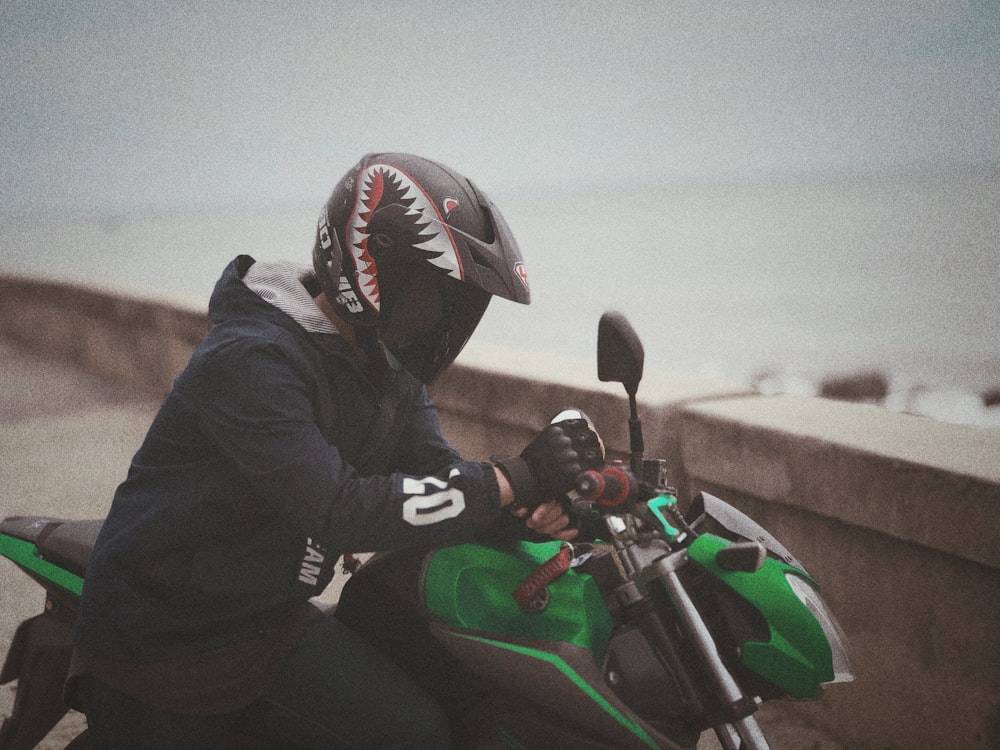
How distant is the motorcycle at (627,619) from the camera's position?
1.61m

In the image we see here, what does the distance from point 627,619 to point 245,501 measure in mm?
856

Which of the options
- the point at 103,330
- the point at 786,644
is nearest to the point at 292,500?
the point at 786,644

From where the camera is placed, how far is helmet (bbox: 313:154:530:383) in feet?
6.58

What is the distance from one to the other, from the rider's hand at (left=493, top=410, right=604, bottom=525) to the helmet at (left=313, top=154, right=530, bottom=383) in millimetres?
332

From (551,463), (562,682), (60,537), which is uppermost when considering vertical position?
(551,463)

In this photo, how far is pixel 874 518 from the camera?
108 inches

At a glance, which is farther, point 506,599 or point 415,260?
point 415,260

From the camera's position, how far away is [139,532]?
1.94m

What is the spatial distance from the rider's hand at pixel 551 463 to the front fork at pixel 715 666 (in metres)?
0.25

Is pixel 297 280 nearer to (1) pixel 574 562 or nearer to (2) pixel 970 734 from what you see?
(1) pixel 574 562

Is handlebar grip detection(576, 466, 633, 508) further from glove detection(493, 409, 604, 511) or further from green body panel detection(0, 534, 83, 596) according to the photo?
green body panel detection(0, 534, 83, 596)

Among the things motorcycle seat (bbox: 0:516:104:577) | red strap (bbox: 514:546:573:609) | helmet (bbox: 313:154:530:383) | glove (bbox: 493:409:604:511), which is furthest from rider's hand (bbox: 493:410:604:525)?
motorcycle seat (bbox: 0:516:104:577)

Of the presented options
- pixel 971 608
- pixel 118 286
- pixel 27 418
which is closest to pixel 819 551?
pixel 971 608

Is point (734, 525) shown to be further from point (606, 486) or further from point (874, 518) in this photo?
point (874, 518)
